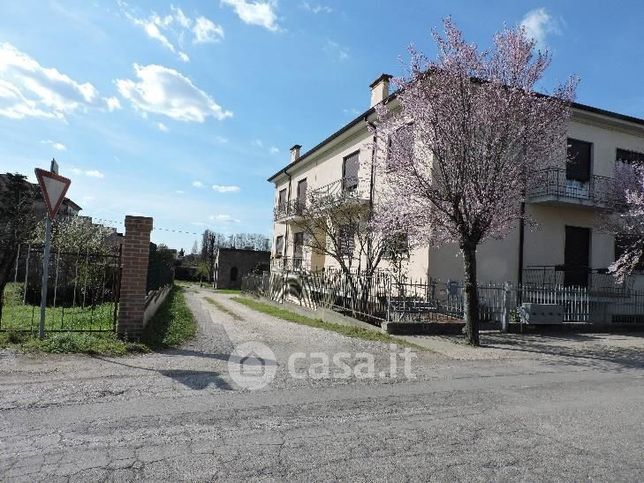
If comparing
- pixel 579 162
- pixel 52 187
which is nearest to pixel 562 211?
pixel 579 162

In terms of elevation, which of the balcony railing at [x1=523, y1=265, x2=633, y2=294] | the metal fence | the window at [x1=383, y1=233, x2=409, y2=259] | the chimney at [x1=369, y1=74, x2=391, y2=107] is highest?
the chimney at [x1=369, y1=74, x2=391, y2=107]

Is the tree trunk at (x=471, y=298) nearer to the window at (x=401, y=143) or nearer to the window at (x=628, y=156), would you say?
the window at (x=401, y=143)

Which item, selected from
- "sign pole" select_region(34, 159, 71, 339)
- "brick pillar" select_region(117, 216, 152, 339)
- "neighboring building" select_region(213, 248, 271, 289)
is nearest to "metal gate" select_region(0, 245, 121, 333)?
"brick pillar" select_region(117, 216, 152, 339)

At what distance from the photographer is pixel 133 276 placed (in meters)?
8.10

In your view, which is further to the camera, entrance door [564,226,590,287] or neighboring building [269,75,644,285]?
entrance door [564,226,590,287]

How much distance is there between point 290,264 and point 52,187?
65.1 ft

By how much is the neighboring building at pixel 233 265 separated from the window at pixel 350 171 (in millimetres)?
26890

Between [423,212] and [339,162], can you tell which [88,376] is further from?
[339,162]

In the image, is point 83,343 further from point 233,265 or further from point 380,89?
point 233,265

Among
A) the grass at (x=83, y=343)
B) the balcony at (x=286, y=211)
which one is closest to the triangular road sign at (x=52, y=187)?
the grass at (x=83, y=343)

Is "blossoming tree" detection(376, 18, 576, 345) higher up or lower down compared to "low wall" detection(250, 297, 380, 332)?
higher up

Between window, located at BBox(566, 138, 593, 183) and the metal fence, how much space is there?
4.36 meters

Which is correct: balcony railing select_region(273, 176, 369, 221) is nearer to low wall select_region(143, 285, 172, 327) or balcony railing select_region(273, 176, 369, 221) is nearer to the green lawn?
low wall select_region(143, 285, 172, 327)

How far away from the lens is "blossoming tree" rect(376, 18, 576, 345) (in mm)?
9680
